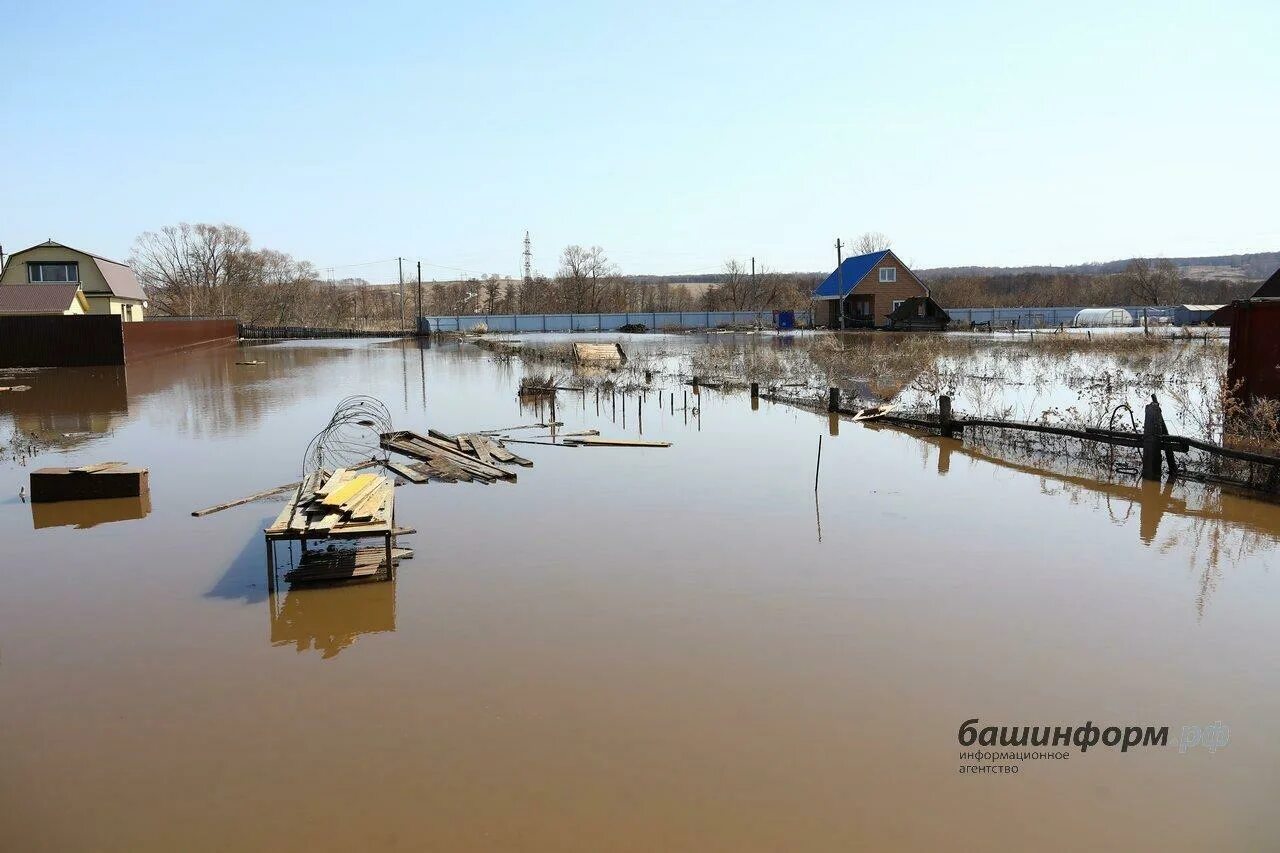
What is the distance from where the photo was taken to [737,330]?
66812 mm

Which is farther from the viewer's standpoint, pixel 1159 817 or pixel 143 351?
pixel 143 351

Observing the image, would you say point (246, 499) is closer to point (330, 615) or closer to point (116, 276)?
point (330, 615)

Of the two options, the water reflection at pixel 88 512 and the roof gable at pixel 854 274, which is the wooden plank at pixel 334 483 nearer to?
the water reflection at pixel 88 512

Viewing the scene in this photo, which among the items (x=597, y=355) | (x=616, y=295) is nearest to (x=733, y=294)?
(x=616, y=295)

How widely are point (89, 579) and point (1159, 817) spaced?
9.26 m

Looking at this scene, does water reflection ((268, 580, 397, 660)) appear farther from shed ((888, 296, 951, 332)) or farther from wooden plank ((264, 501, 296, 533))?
shed ((888, 296, 951, 332))

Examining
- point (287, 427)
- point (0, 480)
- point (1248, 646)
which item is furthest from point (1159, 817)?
point (287, 427)

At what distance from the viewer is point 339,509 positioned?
8797 millimetres

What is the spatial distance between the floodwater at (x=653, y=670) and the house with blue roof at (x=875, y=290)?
4625cm

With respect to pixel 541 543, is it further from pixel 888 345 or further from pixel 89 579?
pixel 888 345

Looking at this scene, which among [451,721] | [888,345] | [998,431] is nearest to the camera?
[451,721]

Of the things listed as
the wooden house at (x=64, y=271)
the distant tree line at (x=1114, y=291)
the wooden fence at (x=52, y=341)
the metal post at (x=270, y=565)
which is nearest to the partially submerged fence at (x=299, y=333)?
the wooden house at (x=64, y=271)

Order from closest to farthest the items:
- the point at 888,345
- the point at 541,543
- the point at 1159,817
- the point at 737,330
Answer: the point at 1159,817 → the point at 541,543 → the point at 888,345 → the point at 737,330

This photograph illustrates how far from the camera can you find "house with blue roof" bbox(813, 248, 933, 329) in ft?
189
